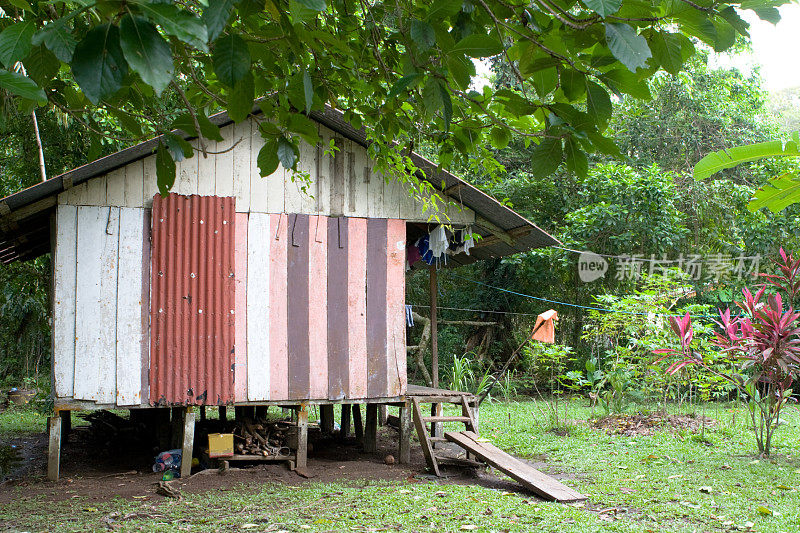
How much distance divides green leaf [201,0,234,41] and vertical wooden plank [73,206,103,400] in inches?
212

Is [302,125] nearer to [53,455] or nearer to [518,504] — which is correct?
[518,504]

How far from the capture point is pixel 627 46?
5.77 ft

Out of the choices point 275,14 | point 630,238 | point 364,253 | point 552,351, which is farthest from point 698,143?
point 275,14

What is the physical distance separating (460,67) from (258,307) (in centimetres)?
502

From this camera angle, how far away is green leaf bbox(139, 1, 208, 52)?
52.9 inches

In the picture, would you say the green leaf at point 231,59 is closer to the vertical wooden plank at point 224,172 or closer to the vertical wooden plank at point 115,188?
the vertical wooden plank at point 224,172

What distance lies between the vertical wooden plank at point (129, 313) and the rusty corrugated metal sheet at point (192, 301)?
13 centimetres

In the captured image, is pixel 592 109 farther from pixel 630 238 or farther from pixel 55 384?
pixel 630 238

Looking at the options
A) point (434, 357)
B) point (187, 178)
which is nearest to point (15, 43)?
point (187, 178)

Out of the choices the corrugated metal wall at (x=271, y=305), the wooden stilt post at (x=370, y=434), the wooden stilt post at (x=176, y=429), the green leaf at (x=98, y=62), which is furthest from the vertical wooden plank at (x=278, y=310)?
the green leaf at (x=98, y=62)

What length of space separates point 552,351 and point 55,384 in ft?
21.3

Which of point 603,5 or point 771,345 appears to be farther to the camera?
point 771,345

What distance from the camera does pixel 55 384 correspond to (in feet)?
20.3

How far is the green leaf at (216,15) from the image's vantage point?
1.58 m
